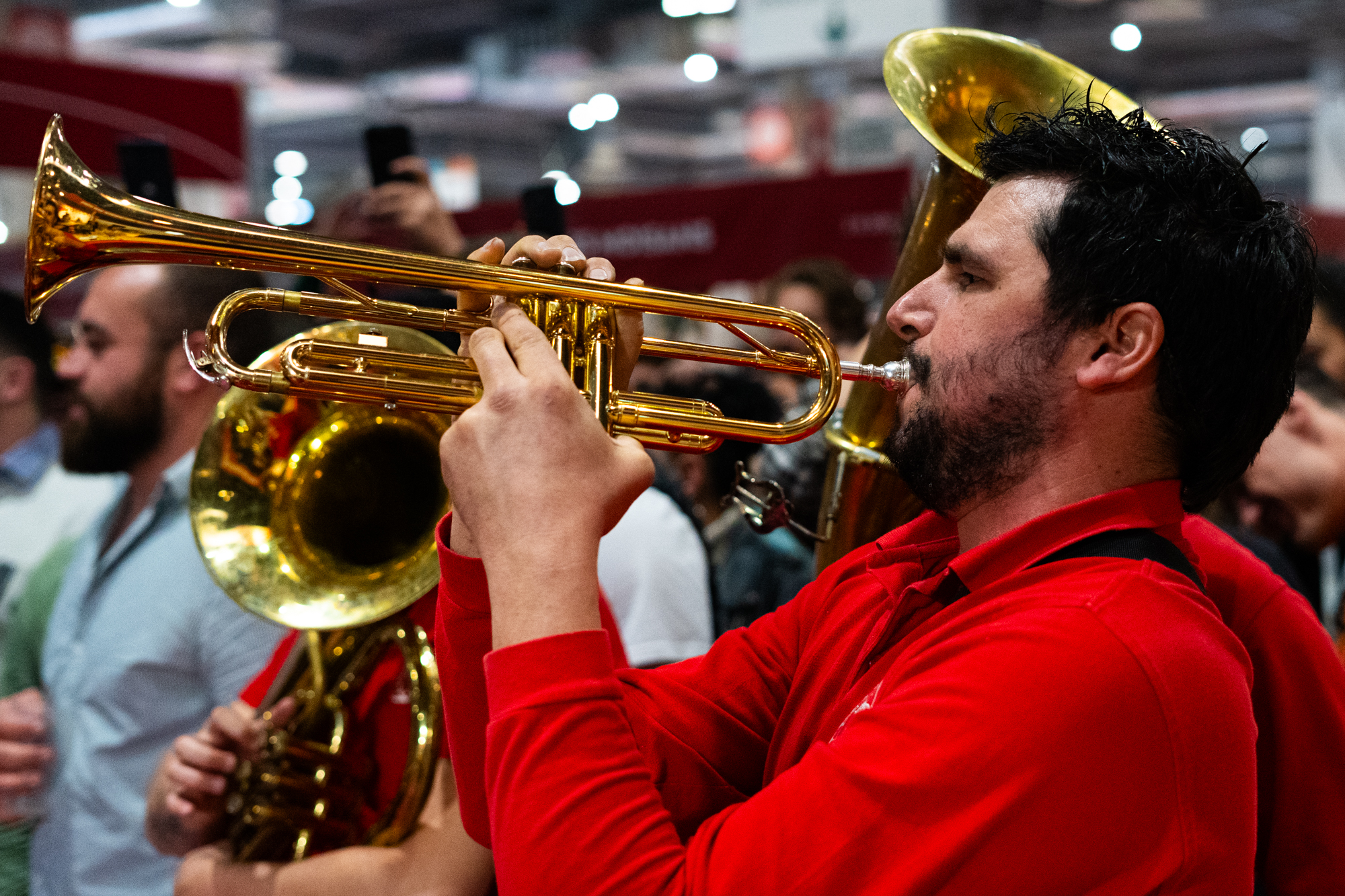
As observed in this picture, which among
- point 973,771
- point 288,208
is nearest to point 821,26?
point 973,771

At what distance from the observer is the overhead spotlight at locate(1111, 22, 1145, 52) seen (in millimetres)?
11406

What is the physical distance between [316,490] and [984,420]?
1.19 meters

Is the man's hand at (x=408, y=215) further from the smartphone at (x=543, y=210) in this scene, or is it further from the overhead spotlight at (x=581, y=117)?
the overhead spotlight at (x=581, y=117)

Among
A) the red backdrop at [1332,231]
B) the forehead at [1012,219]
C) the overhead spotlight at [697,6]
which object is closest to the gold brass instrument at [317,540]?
the forehead at [1012,219]

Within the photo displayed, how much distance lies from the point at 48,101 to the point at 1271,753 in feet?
14.9

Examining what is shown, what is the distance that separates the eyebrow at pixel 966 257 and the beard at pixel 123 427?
2.10 m

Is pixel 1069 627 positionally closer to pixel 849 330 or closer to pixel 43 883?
pixel 43 883

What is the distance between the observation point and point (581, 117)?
46.7 feet

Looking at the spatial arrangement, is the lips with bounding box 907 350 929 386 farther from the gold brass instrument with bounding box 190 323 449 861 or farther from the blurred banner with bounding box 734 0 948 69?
the blurred banner with bounding box 734 0 948 69

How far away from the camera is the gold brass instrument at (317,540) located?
207 centimetres

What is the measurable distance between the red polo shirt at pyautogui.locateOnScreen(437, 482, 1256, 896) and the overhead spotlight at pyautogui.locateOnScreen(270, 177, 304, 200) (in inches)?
631

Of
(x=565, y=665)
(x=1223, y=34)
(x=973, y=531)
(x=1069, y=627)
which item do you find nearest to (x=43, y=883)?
(x=565, y=665)

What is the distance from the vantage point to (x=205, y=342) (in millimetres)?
1595

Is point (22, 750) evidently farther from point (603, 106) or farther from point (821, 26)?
point (603, 106)
